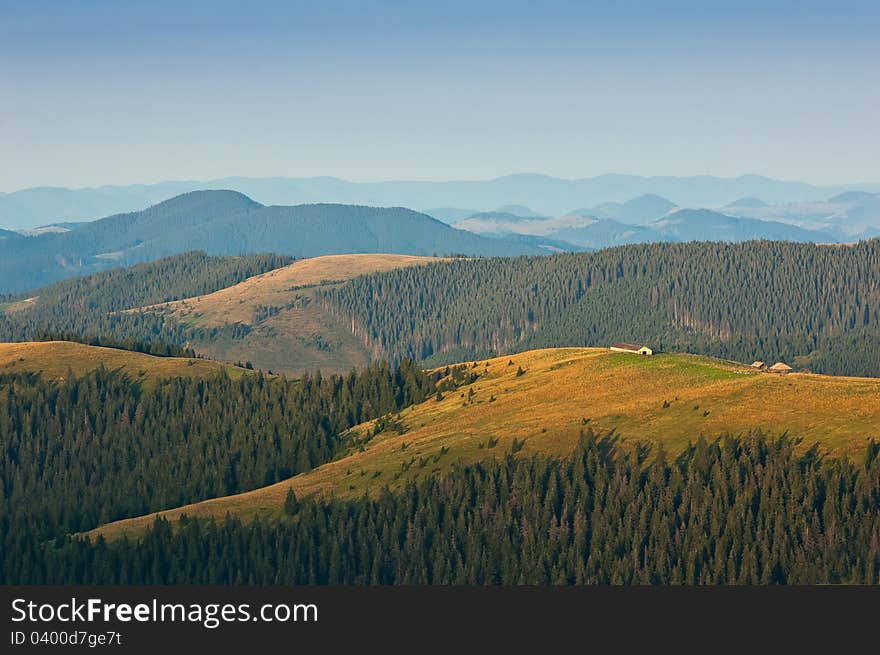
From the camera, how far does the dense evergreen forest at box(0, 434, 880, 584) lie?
158875mm

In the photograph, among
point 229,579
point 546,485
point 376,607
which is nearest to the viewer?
point 376,607

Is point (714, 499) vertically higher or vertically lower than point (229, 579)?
higher

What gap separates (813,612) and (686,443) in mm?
99417

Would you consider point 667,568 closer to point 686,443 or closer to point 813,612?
point 686,443

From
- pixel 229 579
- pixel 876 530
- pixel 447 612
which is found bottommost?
pixel 229 579

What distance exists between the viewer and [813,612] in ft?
287

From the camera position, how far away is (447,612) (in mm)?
88500

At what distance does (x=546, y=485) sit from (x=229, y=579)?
4833 cm

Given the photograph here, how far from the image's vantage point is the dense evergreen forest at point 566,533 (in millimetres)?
158875

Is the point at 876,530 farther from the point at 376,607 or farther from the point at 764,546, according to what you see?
the point at 376,607

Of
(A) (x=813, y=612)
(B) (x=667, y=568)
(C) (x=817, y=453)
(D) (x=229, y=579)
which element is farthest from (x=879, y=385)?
(A) (x=813, y=612)

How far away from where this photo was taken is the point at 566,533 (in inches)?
6767

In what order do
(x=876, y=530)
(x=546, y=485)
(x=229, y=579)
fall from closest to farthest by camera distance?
(x=876, y=530), (x=229, y=579), (x=546, y=485)

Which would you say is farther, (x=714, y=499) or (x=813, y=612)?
(x=714, y=499)
